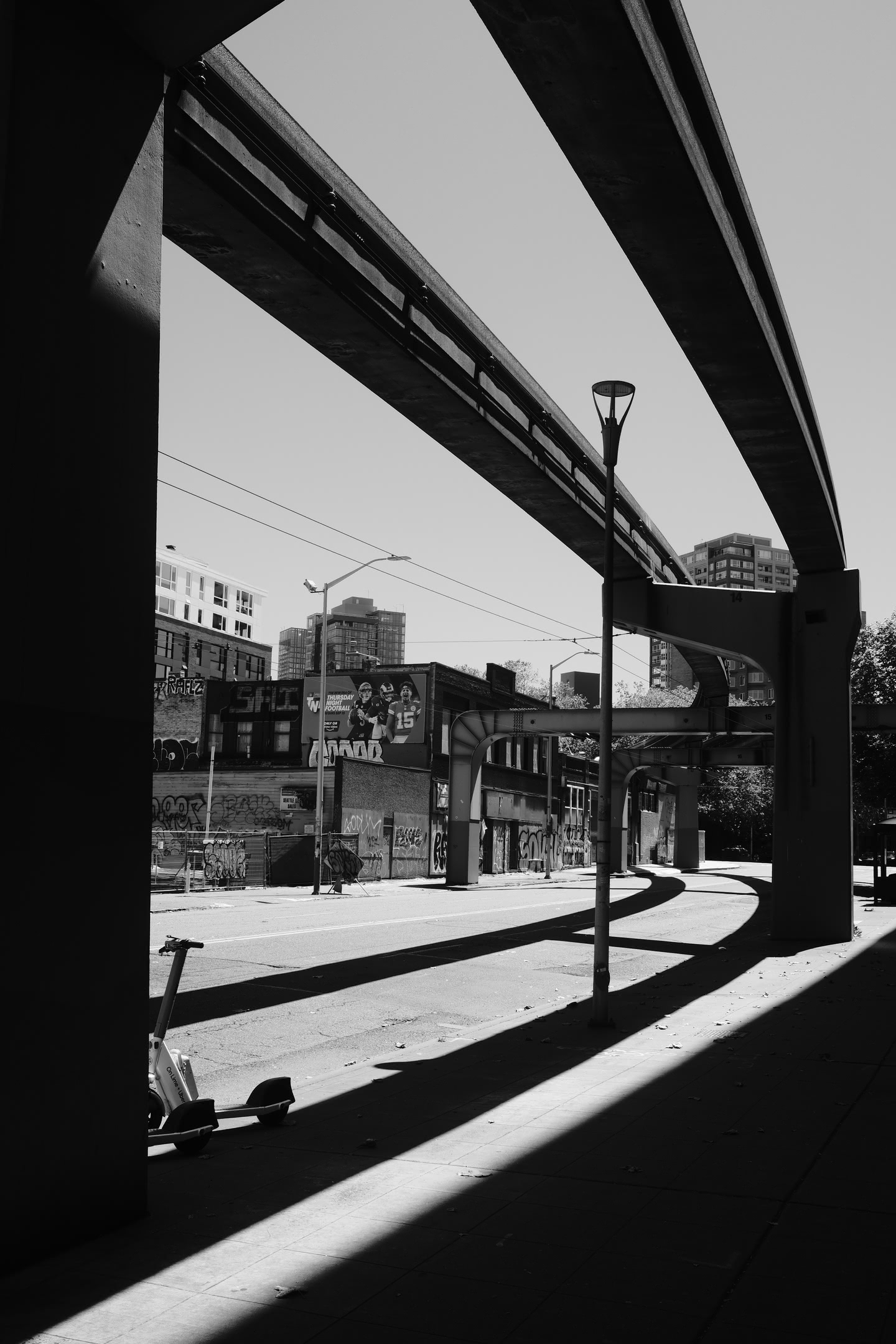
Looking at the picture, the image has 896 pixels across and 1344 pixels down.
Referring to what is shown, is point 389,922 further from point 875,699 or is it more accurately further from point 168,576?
point 168,576

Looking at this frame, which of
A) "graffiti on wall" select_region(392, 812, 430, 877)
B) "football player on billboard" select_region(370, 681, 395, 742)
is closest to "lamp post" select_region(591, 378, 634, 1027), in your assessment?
"graffiti on wall" select_region(392, 812, 430, 877)

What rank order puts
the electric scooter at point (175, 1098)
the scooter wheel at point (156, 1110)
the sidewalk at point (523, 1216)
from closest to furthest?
the sidewalk at point (523, 1216) → the electric scooter at point (175, 1098) → the scooter wheel at point (156, 1110)

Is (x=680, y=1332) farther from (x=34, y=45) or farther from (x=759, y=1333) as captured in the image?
(x=34, y=45)

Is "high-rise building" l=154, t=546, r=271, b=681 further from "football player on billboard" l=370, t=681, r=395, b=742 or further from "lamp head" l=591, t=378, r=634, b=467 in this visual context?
"lamp head" l=591, t=378, r=634, b=467

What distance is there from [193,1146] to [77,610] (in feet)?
10.3

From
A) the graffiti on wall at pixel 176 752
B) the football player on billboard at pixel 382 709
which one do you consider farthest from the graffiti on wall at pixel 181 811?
the football player on billboard at pixel 382 709

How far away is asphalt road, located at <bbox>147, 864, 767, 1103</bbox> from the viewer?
416 inches

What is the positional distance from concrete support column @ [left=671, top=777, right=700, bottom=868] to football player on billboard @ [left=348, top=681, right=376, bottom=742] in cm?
1680

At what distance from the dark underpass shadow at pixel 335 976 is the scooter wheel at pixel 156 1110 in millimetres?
3263

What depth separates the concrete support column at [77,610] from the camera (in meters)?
4.63

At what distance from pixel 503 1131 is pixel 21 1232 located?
3077 millimetres

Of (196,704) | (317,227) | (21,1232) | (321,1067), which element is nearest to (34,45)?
(21,1232)

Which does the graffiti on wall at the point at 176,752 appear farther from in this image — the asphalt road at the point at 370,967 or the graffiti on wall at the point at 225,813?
the asphalt road at the point at 370,967

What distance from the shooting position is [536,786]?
61969 mm
